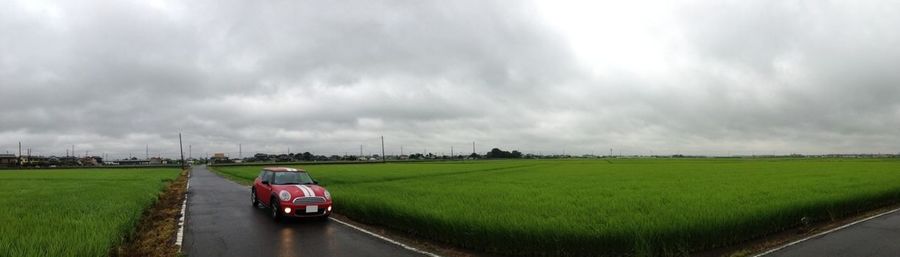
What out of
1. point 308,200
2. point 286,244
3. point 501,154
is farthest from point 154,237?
point 501,154

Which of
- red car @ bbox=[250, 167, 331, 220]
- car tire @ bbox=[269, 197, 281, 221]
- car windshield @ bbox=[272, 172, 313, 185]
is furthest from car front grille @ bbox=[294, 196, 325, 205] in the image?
car windshield @ bbox=[272, 172, 313, 185]

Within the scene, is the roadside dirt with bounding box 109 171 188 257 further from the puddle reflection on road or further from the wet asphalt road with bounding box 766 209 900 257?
the wet asphalt road with bounding box 766 209 900 257

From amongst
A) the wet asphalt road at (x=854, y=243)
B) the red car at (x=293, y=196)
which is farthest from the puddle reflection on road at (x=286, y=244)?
the wet asphalt road at (x=854, y=243)

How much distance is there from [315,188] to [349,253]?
5.37m

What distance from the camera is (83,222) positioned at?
9719mm

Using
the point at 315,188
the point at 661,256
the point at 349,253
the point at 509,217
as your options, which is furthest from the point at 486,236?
the point at 315,188

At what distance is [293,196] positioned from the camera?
12633 millimetres

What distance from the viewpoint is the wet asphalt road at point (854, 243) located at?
8.87 m

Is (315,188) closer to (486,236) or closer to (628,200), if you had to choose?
(486,236)

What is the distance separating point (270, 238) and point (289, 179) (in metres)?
4.30

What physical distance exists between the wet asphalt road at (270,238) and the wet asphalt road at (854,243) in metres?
7.85

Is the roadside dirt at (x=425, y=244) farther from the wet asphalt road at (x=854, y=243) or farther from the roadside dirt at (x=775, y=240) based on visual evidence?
the wet asphalt road at (x=854, y=243)

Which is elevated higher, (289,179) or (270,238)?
(289,179)

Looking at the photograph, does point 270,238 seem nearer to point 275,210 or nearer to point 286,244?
point 286,244
